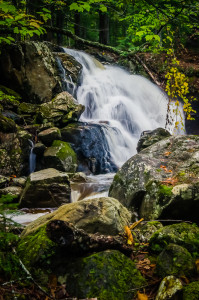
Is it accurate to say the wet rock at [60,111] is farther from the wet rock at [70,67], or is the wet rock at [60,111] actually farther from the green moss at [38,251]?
the green moss at [38,251]

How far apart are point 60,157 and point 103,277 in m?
6.22

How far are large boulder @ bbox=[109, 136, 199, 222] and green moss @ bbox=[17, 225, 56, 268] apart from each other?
2.28 meters

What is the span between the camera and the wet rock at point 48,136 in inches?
338

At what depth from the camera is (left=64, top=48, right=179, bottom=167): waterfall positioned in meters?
10.6

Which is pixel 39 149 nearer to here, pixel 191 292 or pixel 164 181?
pixel 164 181

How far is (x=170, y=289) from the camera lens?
6.20 ft

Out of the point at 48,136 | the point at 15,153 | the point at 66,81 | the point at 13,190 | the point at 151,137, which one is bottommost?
the point at 13,190

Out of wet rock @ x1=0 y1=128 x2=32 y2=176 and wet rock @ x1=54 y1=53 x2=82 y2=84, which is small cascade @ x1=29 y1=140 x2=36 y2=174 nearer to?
wet rock @ x1=0 y1=128 x2=32 y2=176

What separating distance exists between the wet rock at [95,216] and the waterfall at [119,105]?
663 centimetres

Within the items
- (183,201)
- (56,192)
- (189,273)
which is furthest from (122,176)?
(189,273)

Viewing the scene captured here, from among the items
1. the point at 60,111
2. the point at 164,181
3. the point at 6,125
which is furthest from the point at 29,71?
the point at 164,181

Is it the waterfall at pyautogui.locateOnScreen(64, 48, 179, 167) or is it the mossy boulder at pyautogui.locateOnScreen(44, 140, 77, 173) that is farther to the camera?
the waterfall at pyautogui.locateOnScreen(64, 48, 179, 167)

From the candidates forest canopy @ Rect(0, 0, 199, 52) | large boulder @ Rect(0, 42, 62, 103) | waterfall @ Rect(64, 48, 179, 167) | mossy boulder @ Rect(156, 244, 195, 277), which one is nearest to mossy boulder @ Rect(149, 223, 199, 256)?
mossy boulder @ Rect(156, 244, 195, 277)

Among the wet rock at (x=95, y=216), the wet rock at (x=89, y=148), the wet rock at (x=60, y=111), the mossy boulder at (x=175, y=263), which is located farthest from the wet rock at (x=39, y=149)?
the mossy boulder at (x=175, y=263)
